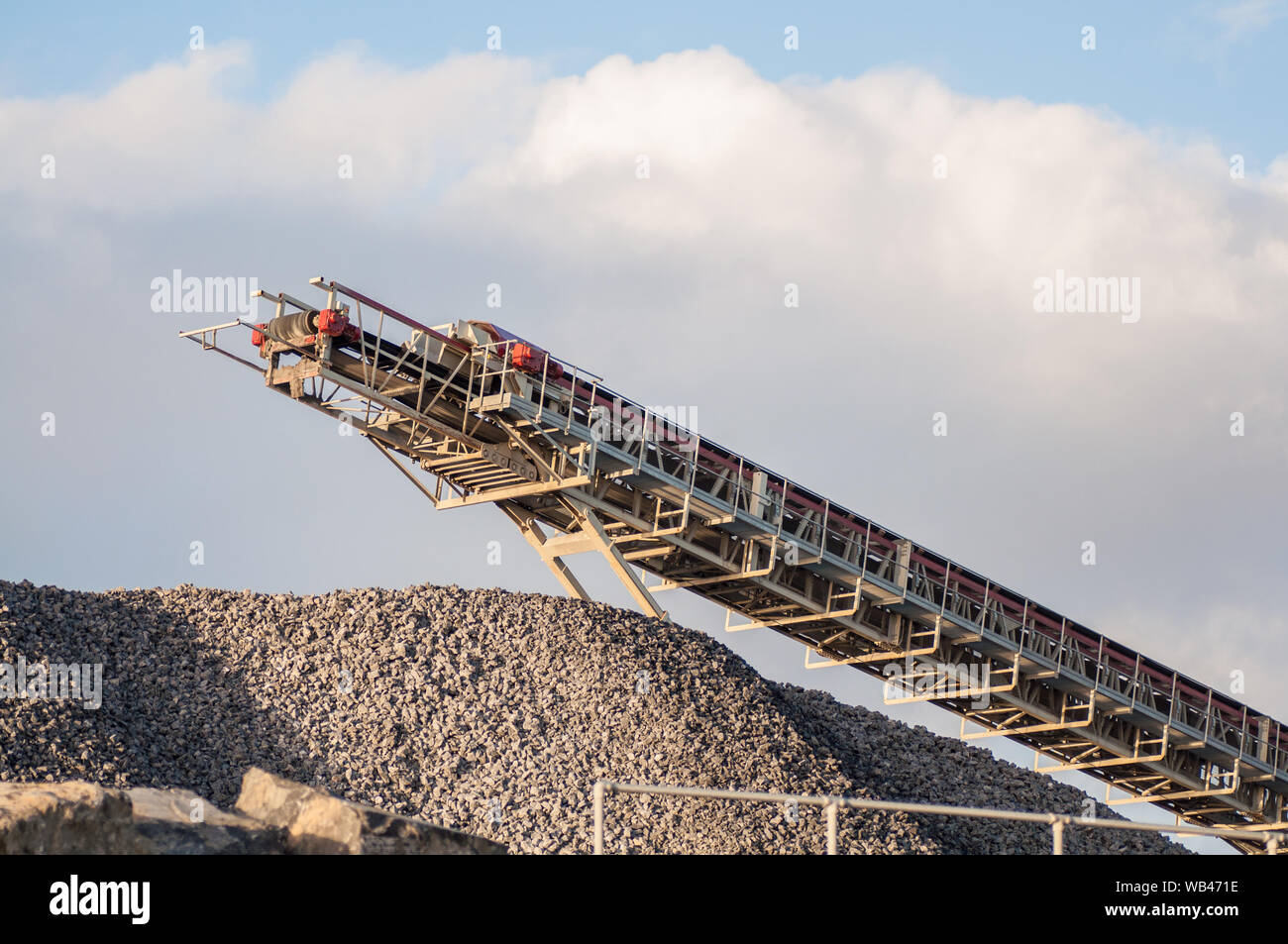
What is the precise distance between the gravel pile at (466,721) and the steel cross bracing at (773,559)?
139cm

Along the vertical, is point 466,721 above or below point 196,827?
above

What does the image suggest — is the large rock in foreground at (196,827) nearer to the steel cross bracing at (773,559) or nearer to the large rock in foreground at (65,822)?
the large rock in foreground at (65,822)

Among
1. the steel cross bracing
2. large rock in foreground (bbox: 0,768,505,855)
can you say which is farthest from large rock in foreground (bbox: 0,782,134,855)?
the steel cross bracing

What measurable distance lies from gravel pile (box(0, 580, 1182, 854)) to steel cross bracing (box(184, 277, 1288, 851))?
1394 mm

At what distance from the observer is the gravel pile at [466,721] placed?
749 inches

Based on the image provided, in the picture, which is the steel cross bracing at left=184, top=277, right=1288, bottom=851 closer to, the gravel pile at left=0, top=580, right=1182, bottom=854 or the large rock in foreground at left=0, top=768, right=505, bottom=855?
the gravel pile at left=0, top=580, right=1182, bottom=854

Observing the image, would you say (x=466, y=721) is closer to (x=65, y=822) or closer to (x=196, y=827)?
(x=196, y=827)

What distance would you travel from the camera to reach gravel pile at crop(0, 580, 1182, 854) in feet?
62.4

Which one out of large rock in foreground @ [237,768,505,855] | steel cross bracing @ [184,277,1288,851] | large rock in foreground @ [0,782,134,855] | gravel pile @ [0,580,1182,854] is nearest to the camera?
large rock in foreground @ [0,782,134,855]

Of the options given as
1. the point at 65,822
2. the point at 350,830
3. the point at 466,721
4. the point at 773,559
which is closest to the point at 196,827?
the point at 65,822

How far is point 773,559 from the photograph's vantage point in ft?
78.1

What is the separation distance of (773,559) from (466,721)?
5.77 metres

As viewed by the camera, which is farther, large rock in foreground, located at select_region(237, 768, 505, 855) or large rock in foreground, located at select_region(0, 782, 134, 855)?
large rock in foreground, located at select_region(237, 768, 505, 855)
